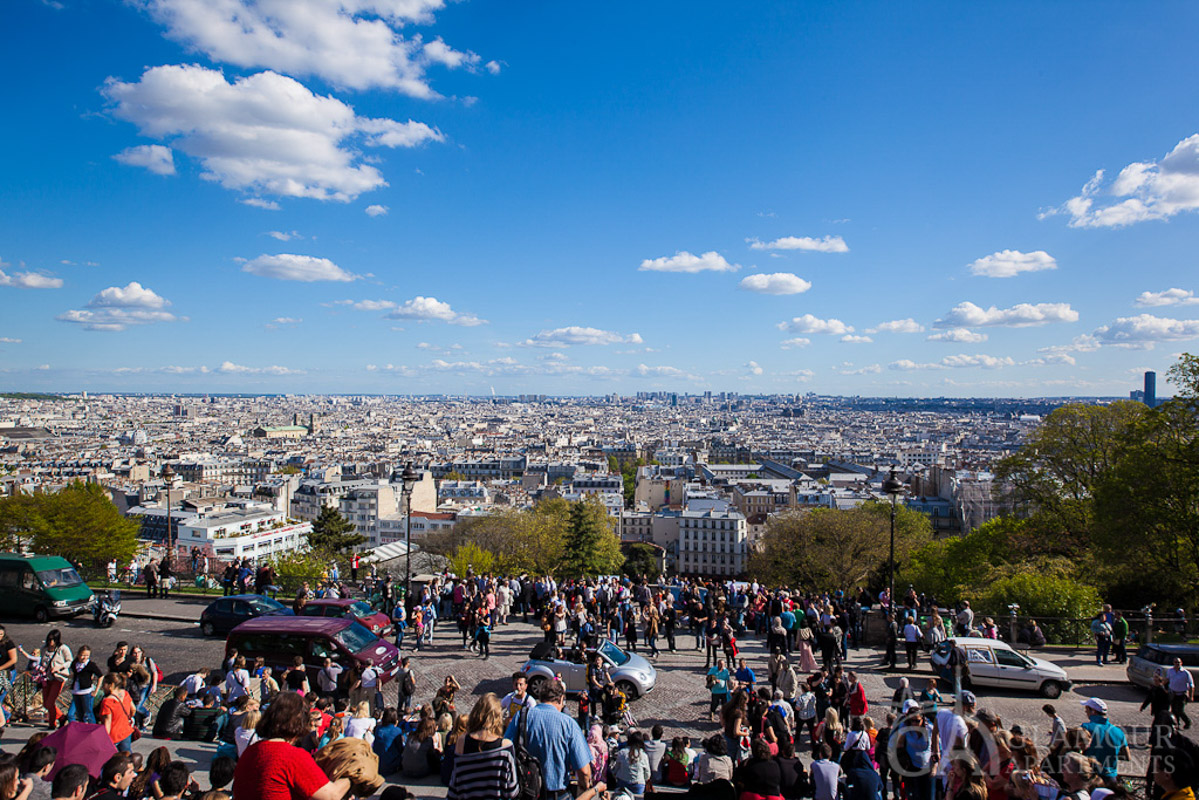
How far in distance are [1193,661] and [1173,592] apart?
13.0m

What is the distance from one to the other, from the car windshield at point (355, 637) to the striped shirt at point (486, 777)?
8002 mm

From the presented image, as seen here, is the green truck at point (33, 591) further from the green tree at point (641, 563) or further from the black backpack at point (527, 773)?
the green tree at point (641, 563)

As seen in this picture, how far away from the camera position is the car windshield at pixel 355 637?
1227 centimetres

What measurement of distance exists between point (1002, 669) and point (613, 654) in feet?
24.3

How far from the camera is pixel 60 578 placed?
17078mm

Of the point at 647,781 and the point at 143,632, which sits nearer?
the point at 647,781

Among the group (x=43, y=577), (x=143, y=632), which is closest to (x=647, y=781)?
(x=143, y=632)

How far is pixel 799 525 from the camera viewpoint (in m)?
48.6

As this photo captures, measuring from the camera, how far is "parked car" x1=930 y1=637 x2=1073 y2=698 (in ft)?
42.3

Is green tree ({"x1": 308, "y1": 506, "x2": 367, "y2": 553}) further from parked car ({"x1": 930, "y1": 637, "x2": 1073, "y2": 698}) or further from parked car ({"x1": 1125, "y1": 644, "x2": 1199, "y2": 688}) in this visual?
parked car ({"x1": 1125, "y1": 644, "x2": 1199, "y2": 688})

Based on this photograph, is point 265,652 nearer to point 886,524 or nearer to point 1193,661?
point 1193,661

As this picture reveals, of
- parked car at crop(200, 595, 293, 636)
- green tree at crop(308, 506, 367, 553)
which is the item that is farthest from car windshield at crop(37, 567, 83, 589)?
green tree at crop(308, 506, 367, 553)

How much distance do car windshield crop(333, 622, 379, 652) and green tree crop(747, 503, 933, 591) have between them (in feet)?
119

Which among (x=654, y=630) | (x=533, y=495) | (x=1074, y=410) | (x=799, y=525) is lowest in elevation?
(x=533, y=495)
